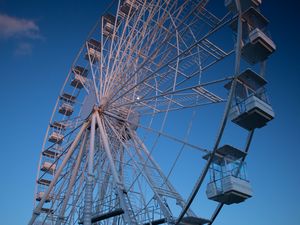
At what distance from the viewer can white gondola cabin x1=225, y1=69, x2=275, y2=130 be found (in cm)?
1055

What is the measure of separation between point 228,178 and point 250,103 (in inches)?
91.1

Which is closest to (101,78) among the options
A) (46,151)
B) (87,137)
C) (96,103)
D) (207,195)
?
(96,103)

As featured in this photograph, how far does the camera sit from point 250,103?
416 inches

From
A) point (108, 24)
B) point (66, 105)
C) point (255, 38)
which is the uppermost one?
point (108, 24)

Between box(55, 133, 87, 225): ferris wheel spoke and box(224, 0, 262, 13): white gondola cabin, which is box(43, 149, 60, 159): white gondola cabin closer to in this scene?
box(55, 133, 87, 225): ferris wheel spoke

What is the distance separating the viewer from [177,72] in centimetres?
1463

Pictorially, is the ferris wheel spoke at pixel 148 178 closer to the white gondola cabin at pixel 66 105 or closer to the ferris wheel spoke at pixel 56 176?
the ferris wheel spoke at pixel 56 176

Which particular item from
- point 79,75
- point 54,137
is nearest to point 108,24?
point 79,75

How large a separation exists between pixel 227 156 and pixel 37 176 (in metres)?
13.9

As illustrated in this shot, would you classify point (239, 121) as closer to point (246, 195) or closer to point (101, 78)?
point (246, 195)

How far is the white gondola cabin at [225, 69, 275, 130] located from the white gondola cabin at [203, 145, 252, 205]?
0.97 m

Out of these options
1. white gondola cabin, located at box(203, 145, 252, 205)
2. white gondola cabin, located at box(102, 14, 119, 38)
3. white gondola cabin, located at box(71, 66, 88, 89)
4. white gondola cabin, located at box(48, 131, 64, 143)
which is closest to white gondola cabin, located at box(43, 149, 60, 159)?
white gondola cabin, located at box(48, 131, 64, 143)

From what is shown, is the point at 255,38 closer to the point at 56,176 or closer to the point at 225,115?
the point at 225,115

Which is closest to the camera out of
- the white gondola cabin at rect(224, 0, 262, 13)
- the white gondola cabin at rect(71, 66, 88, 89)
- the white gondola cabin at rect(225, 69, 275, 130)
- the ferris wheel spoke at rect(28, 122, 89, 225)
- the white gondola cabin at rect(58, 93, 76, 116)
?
the white gondola cabin at rect(225, 69, 275, 130)
